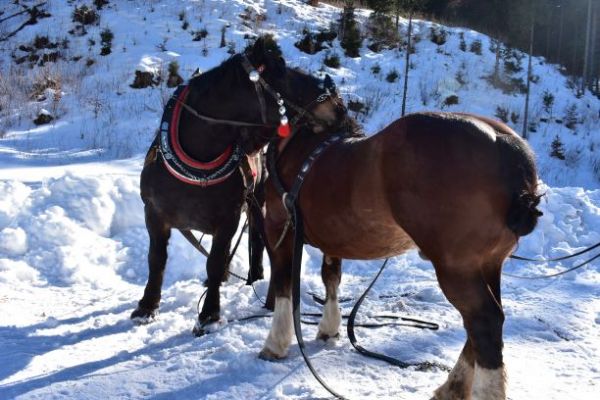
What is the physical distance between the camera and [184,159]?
11.5 feet

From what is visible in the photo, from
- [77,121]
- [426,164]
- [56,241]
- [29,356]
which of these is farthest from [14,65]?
[426,164]

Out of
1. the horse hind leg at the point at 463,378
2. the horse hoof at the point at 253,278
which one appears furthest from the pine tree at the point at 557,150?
the horse hind leg at the point at 463,378

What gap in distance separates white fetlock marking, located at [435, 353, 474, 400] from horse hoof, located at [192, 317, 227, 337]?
166 centimetres

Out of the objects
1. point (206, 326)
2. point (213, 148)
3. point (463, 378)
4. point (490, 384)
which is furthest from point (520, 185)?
point (206, 326)

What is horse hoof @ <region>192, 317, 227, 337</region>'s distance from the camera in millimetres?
3486

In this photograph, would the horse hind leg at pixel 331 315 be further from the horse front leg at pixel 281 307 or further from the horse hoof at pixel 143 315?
the horse hoof at pixel 143 315

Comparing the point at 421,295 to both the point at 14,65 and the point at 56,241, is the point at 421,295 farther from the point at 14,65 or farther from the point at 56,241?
the point at 14,65

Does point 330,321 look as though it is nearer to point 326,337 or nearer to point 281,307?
point 326,337

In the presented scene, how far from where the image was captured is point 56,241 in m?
5.09

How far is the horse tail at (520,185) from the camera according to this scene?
1.98m

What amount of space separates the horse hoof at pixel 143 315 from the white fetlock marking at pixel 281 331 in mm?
1154

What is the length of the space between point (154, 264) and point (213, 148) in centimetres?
98

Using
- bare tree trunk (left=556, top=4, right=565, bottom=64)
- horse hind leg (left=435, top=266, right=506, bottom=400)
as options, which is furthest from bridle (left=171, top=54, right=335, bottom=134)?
bare tree trunk (left=556, top=4, right=565, bottom=64)

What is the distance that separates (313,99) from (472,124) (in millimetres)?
1254
